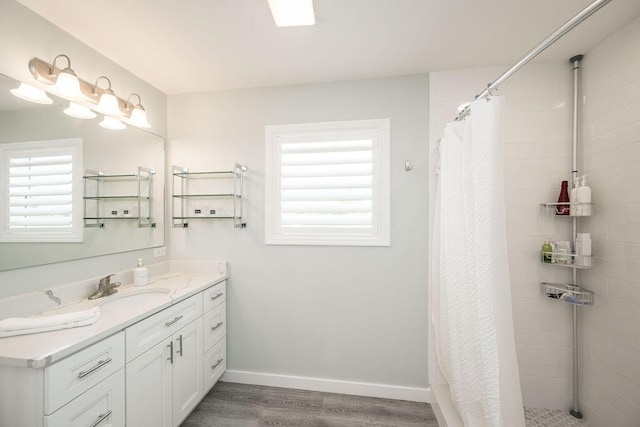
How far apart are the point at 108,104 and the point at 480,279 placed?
7.73ft

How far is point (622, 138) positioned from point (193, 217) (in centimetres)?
287

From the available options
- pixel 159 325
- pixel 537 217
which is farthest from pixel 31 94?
pixel 537 217

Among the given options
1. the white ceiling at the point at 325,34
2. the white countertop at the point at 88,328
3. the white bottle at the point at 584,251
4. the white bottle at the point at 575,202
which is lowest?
the white countertop at the point at 88,328

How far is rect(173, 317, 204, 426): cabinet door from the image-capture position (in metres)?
1.55

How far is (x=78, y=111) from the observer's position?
5.06ft

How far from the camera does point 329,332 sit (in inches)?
80.4

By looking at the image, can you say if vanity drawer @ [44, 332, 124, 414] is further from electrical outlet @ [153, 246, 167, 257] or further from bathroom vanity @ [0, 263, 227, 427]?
electrical outlet @ [153, 246, 167, 257]

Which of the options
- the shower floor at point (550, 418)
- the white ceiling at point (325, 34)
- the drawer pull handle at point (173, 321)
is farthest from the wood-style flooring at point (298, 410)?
the white ceiling at point (325, 34)

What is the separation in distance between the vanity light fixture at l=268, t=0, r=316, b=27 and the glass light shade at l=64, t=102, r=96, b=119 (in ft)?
4.20

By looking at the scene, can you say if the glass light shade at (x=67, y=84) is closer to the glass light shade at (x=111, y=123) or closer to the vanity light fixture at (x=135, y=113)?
the glass light shade at (x=111, y=123)

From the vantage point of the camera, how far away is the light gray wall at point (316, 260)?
1.96 m

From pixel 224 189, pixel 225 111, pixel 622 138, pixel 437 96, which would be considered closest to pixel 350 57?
pixel 437 96

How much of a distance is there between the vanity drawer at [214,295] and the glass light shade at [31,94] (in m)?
1.43

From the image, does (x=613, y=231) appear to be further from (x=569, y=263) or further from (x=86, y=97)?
(x=86, y=97)
